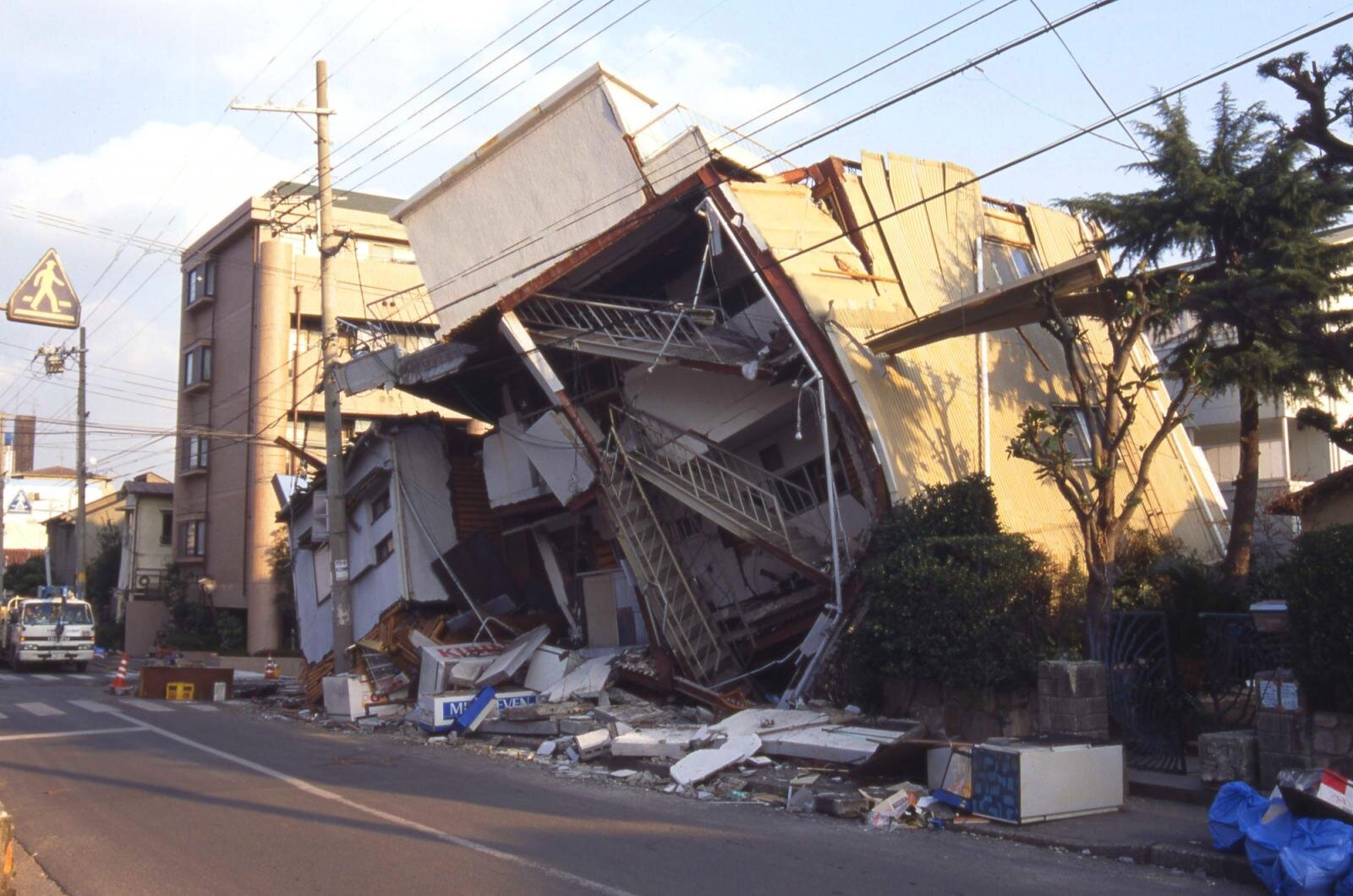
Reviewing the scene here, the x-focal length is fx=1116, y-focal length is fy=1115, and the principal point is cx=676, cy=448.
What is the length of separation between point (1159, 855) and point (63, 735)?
15.2m

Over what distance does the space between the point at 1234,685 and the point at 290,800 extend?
9.56 metres

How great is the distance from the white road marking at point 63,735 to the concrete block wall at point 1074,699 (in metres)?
13.4

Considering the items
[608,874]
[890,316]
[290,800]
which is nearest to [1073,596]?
[890,316]

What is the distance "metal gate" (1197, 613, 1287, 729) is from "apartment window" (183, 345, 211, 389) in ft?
130

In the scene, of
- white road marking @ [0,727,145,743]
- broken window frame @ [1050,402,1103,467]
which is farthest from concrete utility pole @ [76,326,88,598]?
broken window frame @ [1050,402,1103,467]

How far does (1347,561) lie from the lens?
873cm

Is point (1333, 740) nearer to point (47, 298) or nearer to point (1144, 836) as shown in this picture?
point (1144, 836)

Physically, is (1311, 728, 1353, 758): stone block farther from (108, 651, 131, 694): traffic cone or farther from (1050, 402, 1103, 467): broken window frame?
(108, 651, 131, 694): traffic cone

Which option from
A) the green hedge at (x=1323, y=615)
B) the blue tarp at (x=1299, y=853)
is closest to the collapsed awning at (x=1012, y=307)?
the green hedge at (x=1323, y=615)

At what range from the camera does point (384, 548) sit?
24625 mm

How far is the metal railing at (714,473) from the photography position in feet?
56.3

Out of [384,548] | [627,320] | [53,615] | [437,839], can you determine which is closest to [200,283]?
[53,615]

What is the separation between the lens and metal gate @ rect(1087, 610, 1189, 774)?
11.4 metres

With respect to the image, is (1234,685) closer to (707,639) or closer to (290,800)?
(707,639)
